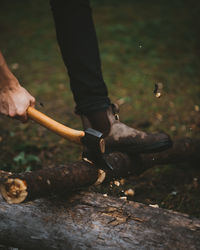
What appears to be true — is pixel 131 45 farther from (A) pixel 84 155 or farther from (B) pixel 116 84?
(A) pixel 84 155

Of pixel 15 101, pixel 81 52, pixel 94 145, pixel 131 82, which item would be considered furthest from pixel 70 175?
pixel 131 82

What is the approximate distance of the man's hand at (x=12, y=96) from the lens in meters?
1.67

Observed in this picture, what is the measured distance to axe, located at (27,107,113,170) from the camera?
5.27 ft

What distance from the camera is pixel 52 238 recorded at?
141cm

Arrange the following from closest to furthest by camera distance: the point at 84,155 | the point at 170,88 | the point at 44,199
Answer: the point at 44,199 → the point at 84,155 → the point at 170,88

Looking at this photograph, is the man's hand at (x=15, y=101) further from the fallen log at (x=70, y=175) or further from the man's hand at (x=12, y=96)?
the fallen log at (x=70, y=175)

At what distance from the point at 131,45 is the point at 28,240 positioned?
5232mm

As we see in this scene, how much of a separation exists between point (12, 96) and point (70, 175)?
61cm

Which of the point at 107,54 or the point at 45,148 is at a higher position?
the point at 107,54

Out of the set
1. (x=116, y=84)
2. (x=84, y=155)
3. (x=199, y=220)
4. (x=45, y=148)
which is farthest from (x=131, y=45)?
(x=199, y=220)

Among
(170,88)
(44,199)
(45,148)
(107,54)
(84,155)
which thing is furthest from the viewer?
(107,54)

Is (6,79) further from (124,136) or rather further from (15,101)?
(124,136)

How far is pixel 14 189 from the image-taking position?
4.51 ft

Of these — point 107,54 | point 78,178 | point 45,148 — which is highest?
point 107,54
